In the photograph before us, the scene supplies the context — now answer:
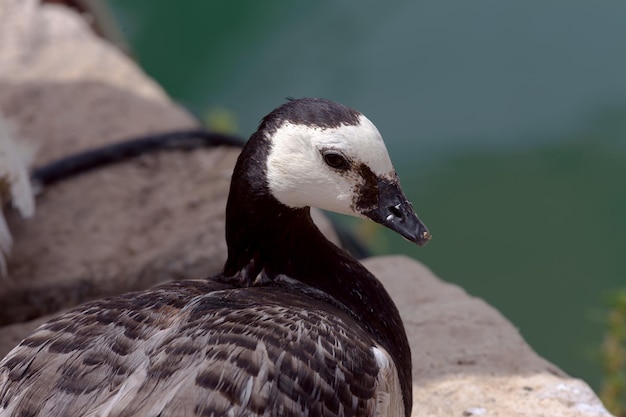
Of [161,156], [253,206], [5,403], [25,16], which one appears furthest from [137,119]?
[5,403]

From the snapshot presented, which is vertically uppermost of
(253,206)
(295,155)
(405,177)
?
(295,155)

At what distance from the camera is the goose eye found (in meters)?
1.54

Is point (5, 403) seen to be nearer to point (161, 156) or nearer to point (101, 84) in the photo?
point (161, 156)

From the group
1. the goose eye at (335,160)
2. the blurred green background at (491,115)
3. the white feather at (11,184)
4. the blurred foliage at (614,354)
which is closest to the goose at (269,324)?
the goose eye at (335,160)

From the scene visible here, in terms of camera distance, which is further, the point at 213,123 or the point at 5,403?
the point at 213,123

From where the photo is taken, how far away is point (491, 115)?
494 cm

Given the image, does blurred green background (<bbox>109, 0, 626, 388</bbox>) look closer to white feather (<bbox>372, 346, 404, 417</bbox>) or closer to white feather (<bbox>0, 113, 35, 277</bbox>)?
white feather (<bbox>0, 113, 35, 277</bbox>)

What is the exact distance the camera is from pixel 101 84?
3643 mm

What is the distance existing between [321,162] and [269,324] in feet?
1.05

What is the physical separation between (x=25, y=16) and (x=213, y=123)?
108cm

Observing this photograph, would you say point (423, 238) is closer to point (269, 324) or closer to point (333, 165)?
point (333, 165)

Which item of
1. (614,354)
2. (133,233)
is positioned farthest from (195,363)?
(614,354)

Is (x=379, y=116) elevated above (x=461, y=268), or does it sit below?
above

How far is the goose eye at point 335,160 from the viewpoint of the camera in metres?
1.54
